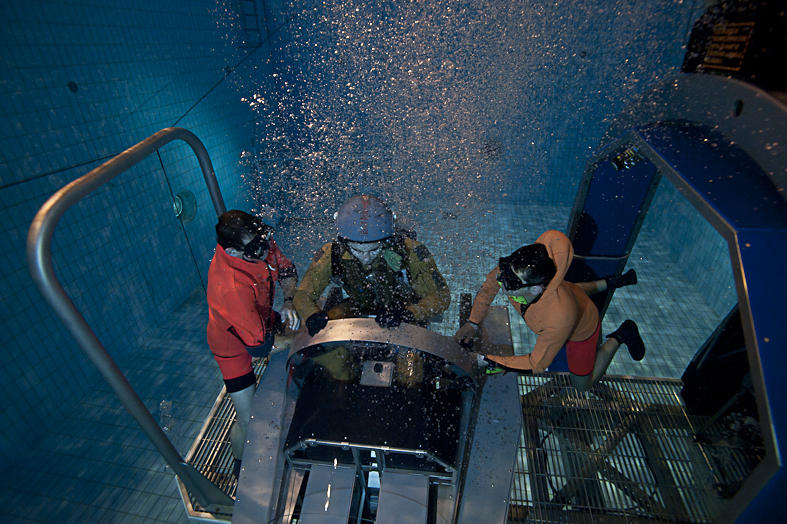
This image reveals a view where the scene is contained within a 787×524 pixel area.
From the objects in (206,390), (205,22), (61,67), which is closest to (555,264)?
(206,390)

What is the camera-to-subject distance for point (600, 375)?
2713mm

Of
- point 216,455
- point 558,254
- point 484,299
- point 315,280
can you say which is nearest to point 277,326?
point 315,280

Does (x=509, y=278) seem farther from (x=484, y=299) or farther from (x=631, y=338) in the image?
(x=631, y=338)

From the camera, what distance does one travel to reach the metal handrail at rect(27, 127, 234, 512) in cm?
149

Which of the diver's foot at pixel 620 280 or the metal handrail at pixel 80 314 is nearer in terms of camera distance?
the metal handrail at pixel 80 314

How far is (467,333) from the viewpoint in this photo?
8.51ft

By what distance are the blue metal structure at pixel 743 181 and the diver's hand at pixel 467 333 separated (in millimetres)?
1356

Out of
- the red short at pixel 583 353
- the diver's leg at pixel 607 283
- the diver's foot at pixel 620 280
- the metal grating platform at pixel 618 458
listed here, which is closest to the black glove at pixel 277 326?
the metal grating platform at pixel 618 458

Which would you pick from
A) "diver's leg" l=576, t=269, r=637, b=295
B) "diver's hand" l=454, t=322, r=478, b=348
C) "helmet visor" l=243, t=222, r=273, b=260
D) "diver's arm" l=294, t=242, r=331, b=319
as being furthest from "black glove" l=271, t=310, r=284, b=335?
"diver's leg" l=576, t=269, r=637, b=295

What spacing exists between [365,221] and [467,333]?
1049mm

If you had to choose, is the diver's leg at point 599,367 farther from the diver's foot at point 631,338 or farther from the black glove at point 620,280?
the black glove at point 620,280

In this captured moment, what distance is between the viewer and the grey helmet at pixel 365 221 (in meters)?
2.56

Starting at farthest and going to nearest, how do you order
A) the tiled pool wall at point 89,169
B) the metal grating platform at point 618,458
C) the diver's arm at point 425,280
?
the tiled pool wall at point 89,169 < the diver's arm at point 425,280 < the metal grating platform at point 618,458

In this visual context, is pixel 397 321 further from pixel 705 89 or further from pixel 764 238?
pixel 705 89
